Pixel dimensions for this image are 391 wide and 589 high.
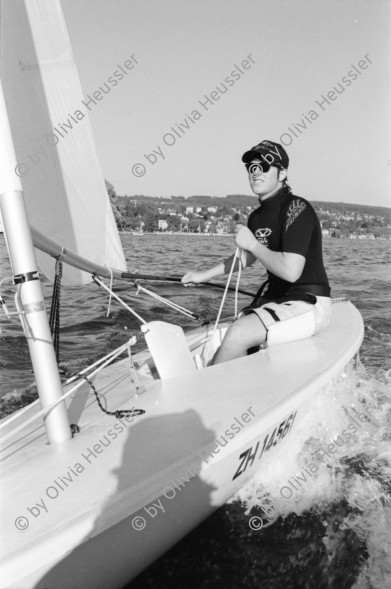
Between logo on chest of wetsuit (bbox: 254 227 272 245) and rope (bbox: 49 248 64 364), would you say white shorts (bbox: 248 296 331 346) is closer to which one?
logo on chest of wetsuit (bbox: 254 227 272 245)

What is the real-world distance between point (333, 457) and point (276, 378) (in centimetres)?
73

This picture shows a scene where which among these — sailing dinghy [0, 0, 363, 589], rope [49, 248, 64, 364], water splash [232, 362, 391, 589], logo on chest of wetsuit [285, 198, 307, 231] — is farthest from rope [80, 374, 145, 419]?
logo on chest of wetsuit [285, 198, 307, 231]

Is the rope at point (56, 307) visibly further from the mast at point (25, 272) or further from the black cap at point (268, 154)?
the black cap at point (268, 154)

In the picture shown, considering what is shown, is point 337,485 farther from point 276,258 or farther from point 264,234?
point 264,234

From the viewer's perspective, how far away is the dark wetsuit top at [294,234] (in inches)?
139

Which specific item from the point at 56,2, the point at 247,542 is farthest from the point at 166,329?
the point at 56,2

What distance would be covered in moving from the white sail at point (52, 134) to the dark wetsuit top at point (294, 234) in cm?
131

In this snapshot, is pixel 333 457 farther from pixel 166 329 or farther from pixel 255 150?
pixel 255 150

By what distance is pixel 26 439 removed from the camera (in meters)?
2.39

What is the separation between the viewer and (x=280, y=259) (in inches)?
136

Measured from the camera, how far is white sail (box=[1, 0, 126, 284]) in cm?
341

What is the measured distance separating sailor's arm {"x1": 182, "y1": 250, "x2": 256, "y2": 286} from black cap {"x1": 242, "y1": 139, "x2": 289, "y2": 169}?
761 millimetres

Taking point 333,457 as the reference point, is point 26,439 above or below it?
above

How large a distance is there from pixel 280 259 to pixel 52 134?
6.16ft
